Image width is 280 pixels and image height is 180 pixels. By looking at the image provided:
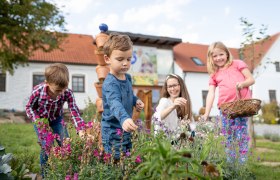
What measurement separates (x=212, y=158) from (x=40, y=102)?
1.94 metres

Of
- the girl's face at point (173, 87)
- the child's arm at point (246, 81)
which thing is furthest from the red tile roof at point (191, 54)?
the girl's face at point (173, 87)

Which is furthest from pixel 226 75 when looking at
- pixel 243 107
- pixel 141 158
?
pixel 141 158

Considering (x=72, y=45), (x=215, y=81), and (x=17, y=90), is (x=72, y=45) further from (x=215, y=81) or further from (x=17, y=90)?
(x=215, y=81)

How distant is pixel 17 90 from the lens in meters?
21.6

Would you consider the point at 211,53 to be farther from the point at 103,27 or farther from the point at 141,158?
the point at 141,158

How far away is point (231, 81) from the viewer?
416cm

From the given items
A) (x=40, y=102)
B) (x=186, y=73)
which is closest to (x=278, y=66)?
(x=186, y=73)

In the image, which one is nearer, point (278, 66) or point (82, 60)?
point (82, 60)

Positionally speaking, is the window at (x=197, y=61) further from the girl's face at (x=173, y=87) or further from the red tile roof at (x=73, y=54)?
the girl's face at (x=173, y=87)

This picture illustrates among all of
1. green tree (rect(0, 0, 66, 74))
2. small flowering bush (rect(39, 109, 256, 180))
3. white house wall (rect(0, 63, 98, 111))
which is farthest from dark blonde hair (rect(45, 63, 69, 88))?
white house wall (rect(0, 63, 98, 111))

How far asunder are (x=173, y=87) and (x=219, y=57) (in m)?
0.87

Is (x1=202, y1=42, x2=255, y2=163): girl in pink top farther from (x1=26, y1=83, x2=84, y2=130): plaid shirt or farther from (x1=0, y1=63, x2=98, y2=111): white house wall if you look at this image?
(x1=0, y1=63, x2=98, y2=111): white house wall

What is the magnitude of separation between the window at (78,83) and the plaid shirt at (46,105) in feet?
65.3

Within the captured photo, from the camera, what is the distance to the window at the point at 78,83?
2309 centimetres
